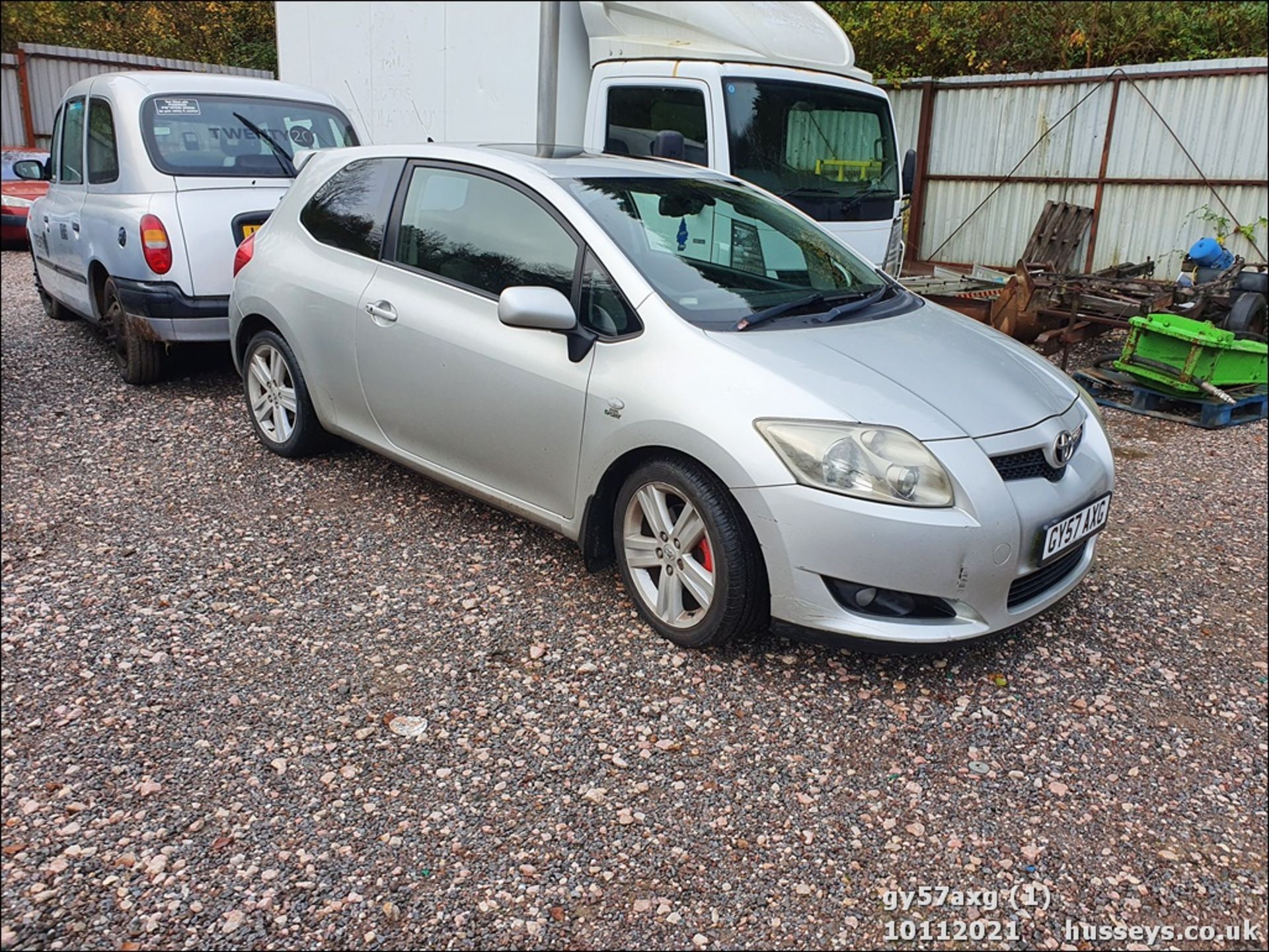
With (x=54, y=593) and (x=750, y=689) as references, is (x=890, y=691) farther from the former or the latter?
(x=54, y=593)

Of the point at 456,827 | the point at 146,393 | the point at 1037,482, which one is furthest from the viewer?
the point at 146,393

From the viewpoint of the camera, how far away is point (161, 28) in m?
6.65

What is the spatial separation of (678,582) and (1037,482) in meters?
1.21

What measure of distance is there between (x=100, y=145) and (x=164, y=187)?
2.68 ft

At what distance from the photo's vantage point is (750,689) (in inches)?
131

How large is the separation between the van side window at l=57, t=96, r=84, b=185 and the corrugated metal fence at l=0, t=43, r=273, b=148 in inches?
13.6

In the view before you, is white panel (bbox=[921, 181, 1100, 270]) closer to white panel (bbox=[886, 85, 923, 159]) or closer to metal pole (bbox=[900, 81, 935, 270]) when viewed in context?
metal pole (bbox=[900, 81, 935, 270])

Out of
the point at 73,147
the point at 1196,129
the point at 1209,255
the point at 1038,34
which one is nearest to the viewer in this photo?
the point at 73,147

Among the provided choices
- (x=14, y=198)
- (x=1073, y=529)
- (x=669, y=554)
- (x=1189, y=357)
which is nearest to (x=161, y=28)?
(x=669, y=554)

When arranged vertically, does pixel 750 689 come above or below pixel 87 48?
below

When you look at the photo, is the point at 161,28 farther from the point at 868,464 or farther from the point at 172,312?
the point at 868,464

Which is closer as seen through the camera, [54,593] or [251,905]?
[251,905]

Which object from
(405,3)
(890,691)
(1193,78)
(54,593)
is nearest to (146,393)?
(54,593)

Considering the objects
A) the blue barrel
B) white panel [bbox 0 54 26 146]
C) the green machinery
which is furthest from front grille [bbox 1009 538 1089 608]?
white panel [bbox 0 54 26 146]
